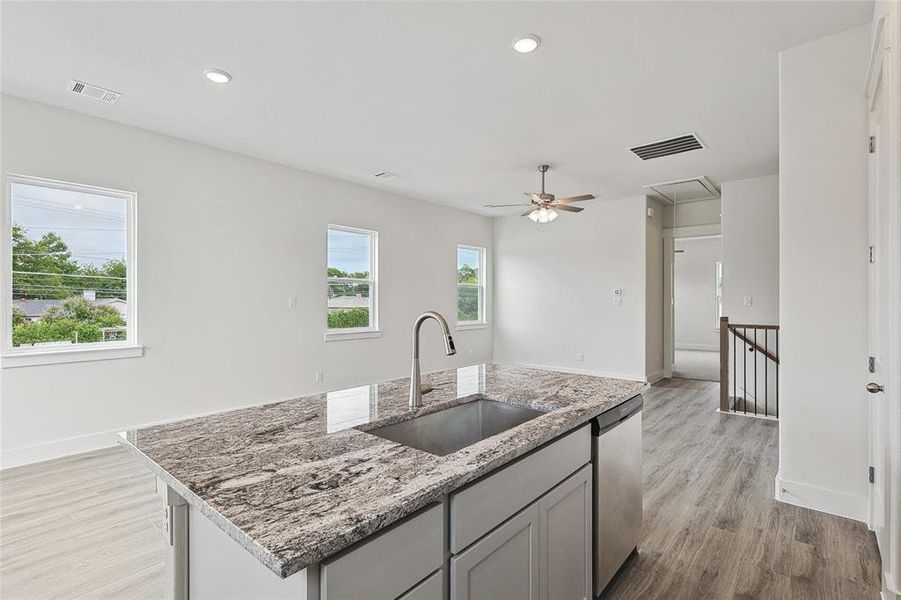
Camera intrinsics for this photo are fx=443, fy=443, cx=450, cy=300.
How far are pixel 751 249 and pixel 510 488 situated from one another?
564cm

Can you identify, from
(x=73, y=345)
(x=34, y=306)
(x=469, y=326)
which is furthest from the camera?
(x=469, y=326)

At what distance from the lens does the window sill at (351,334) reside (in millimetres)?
5598

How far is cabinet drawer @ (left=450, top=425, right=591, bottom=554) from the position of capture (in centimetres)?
114

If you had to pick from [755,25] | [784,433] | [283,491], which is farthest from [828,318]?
[283,491]

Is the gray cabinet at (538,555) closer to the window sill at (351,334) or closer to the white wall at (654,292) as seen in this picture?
the window sill at (351,334)

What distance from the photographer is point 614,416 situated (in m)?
1.94

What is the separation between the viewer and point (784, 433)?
2.82 metres

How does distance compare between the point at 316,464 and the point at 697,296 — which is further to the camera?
the point at 697,296

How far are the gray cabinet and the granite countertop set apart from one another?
0.22 metres

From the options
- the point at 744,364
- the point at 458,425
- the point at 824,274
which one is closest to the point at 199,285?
the point at 458,425

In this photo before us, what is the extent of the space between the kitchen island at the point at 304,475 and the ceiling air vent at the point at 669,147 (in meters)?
3.42

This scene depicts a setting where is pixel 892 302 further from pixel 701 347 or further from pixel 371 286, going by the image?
pixel 701 347

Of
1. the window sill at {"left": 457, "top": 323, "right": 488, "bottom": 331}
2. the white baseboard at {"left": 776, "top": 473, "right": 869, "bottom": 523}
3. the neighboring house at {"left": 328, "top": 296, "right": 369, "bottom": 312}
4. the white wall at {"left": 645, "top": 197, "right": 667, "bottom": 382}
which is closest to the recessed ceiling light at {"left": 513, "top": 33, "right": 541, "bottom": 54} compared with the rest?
the white baseboard at {"left": 776, "top": 473, "right": 869, "bottom": 523}

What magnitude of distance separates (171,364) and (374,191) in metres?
3.31
